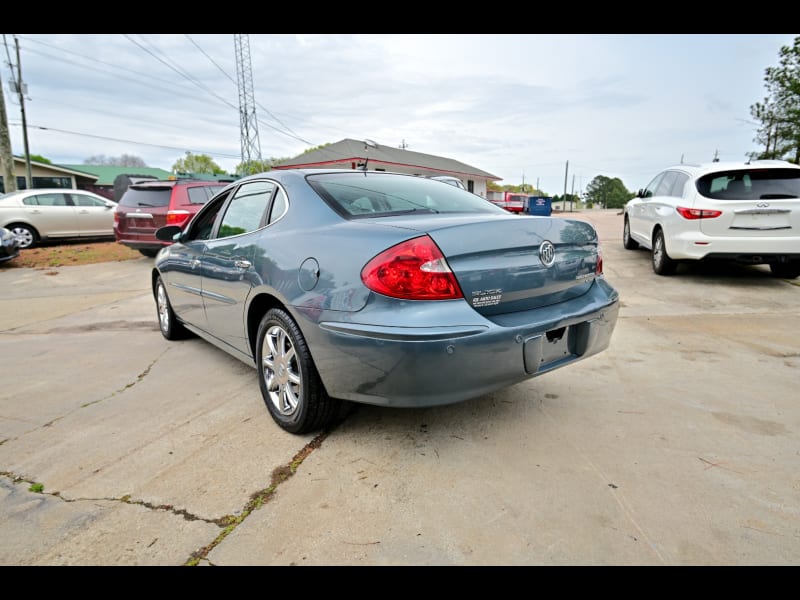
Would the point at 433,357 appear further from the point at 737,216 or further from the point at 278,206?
the point at 737,216

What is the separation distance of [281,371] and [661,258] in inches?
229

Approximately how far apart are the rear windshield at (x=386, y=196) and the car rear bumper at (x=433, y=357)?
74cm

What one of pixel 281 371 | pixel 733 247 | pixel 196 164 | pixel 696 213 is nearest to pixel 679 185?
pixel 696 213

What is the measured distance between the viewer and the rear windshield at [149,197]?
9227 mm

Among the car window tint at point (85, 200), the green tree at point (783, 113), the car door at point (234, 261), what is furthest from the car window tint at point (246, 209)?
the green tree at point (783, 113)

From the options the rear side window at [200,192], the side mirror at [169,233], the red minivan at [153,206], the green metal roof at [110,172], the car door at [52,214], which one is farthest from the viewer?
the green metal roof at [110,172]

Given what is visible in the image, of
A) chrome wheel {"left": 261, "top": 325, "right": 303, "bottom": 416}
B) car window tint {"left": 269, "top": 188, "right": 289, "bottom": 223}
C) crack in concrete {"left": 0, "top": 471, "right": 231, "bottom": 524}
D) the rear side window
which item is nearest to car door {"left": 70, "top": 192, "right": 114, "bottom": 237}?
the rear side window

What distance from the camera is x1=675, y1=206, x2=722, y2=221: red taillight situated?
574 cm

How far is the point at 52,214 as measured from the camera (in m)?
11.6

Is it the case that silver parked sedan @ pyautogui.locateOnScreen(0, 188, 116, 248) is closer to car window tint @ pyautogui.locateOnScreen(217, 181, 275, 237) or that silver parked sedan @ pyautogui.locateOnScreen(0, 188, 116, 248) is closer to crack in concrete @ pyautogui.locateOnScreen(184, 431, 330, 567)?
car window tint @ pyautogui.locateOnScreen(217, 181, 275, 237)

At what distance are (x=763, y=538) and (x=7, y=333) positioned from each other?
250 inches

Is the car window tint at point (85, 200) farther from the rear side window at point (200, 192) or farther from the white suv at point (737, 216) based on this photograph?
the white suv at point (737, 216)

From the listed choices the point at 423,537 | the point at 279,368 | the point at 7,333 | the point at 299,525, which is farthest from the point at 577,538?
the point at 7,333

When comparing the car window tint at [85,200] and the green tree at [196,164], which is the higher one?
the green tree at [196,164]
